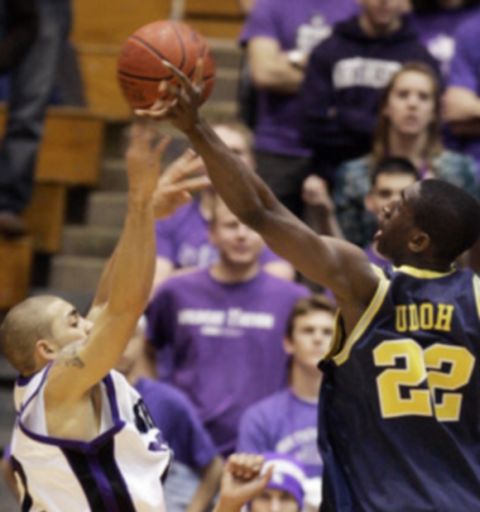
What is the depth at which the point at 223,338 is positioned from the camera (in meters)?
6.68

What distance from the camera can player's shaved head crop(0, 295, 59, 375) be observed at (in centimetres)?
466

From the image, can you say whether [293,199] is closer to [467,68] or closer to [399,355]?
[467,68]

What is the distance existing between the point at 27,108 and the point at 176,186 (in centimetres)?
316

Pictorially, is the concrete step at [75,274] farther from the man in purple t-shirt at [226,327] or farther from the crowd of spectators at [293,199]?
the man in purple t-shirt at [226,327]

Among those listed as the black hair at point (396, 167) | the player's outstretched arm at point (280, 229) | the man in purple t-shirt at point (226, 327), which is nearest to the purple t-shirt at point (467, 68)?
the black hair at point (396, 167)

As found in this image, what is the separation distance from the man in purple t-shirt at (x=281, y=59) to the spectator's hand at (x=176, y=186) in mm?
2662

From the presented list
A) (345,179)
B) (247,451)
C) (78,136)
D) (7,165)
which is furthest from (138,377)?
(78,136)

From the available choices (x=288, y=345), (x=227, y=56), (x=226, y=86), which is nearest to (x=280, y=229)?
(x=288, y=345)

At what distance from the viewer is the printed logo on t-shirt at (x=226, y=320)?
668 cm

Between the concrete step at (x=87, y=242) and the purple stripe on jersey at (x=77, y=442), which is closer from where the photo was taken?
the purple stripe on jersey at (x=77, y=442)

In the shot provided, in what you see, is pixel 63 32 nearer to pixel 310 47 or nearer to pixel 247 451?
pixel 310 47

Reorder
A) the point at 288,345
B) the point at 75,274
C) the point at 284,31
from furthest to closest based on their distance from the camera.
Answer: the point at 75,274, the point at 284,31, the point at 288,345

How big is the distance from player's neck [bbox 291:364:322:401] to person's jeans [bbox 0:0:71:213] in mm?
2159

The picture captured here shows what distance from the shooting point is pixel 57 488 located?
4594 millimetres
